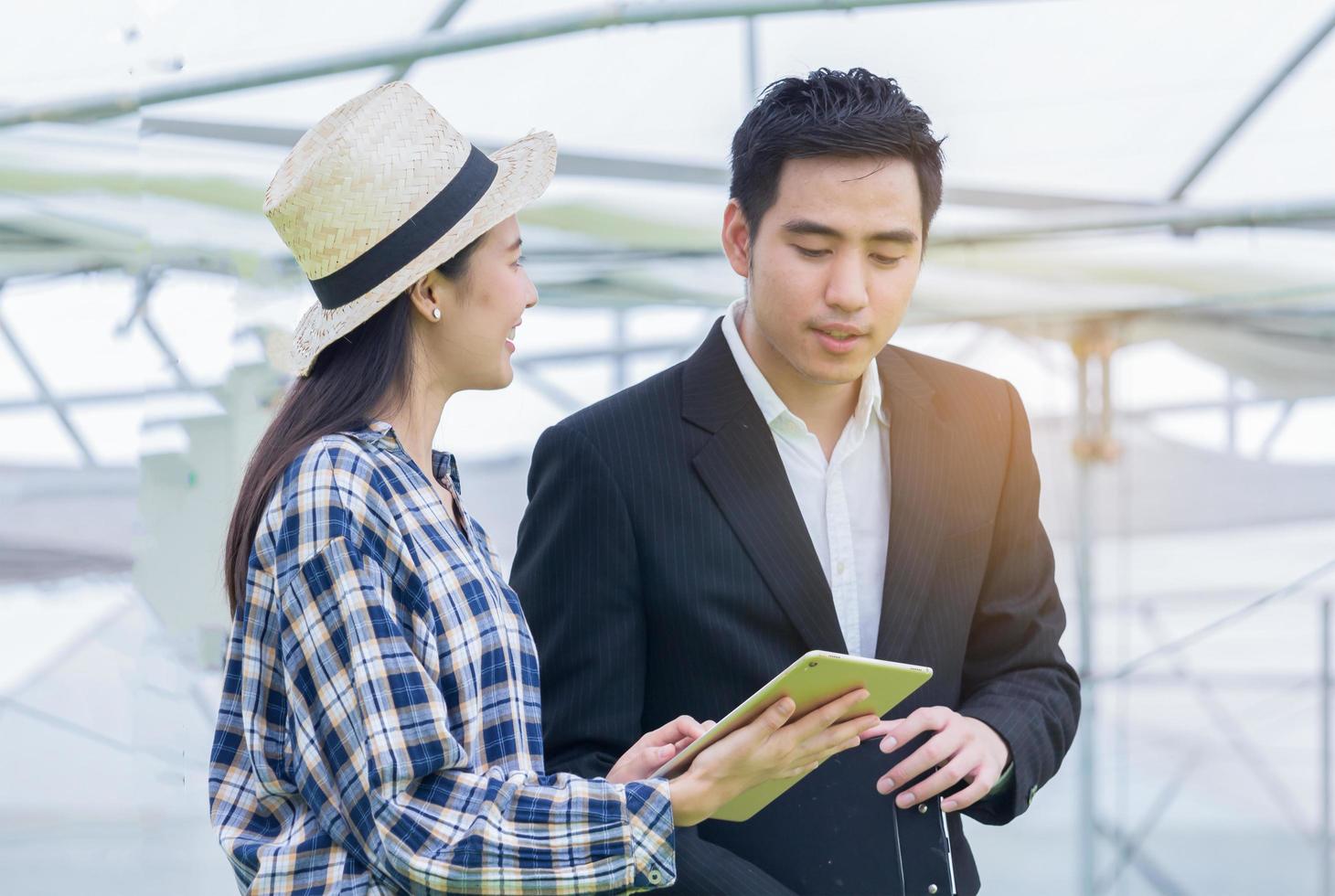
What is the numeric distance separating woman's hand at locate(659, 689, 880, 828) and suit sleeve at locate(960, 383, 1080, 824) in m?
0.40

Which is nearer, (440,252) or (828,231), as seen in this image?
(440,252)

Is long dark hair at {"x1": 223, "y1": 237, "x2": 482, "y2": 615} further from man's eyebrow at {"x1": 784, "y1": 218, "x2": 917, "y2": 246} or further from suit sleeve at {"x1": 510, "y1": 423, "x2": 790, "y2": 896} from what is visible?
man's eyebrow at {"x1": 784, "y1": 218, "x2": 917, "y2": 246}

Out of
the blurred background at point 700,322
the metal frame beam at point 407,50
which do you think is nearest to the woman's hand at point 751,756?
the blurred background at point 700,322

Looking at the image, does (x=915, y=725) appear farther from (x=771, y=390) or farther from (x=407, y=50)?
(x=407, y=50)

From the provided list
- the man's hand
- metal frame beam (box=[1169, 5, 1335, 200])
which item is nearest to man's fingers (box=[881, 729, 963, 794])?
the man's hand

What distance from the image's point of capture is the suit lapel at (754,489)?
1.58m

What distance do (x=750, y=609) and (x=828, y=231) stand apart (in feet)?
1.35

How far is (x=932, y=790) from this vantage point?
1.54 metres

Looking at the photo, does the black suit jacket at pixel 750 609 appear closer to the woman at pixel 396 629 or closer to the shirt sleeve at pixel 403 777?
the woman at pixel 396 629

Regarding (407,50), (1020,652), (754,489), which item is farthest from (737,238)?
(407,50)

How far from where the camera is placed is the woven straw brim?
1324mm

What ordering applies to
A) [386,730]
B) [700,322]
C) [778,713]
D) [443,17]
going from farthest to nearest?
[700,322] → [443,17] → [778,713] → [386,730]

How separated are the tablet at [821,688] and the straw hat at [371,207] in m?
0.46

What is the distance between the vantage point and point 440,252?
1339 millimetres
